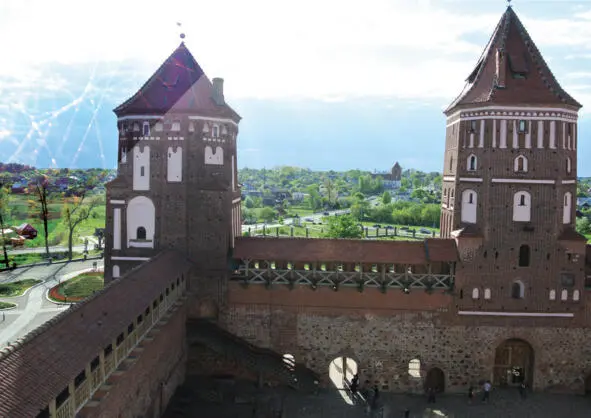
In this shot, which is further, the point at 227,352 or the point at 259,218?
the point at 259,218

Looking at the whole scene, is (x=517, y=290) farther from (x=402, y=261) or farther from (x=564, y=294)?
(x=402, y=261)

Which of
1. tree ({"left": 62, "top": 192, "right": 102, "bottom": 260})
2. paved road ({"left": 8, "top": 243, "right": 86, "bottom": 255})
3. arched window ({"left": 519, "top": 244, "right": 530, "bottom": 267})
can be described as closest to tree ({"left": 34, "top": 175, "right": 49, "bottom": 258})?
tree ({"left": 62, "top": 192, "right": 102, "bottom": 260})

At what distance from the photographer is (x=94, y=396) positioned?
13.2 m

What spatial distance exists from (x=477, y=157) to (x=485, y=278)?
17.2 feet

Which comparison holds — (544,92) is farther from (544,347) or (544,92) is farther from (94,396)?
(94,396)

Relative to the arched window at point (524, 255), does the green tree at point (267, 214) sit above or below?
below

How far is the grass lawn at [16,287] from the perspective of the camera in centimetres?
3762

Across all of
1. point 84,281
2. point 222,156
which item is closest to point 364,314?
point 222,156

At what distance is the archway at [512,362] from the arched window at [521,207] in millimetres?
5354

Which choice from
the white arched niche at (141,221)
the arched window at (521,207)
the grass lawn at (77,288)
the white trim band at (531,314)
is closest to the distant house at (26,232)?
the grass lawn at (77,288)

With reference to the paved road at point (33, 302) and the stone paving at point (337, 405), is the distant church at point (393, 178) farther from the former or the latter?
the stone paving at point (337, 405)

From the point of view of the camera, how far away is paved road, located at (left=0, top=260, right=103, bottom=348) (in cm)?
3025

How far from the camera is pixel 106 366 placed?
14.3m

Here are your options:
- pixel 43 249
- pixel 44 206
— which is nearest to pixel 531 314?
pixel 44 206
